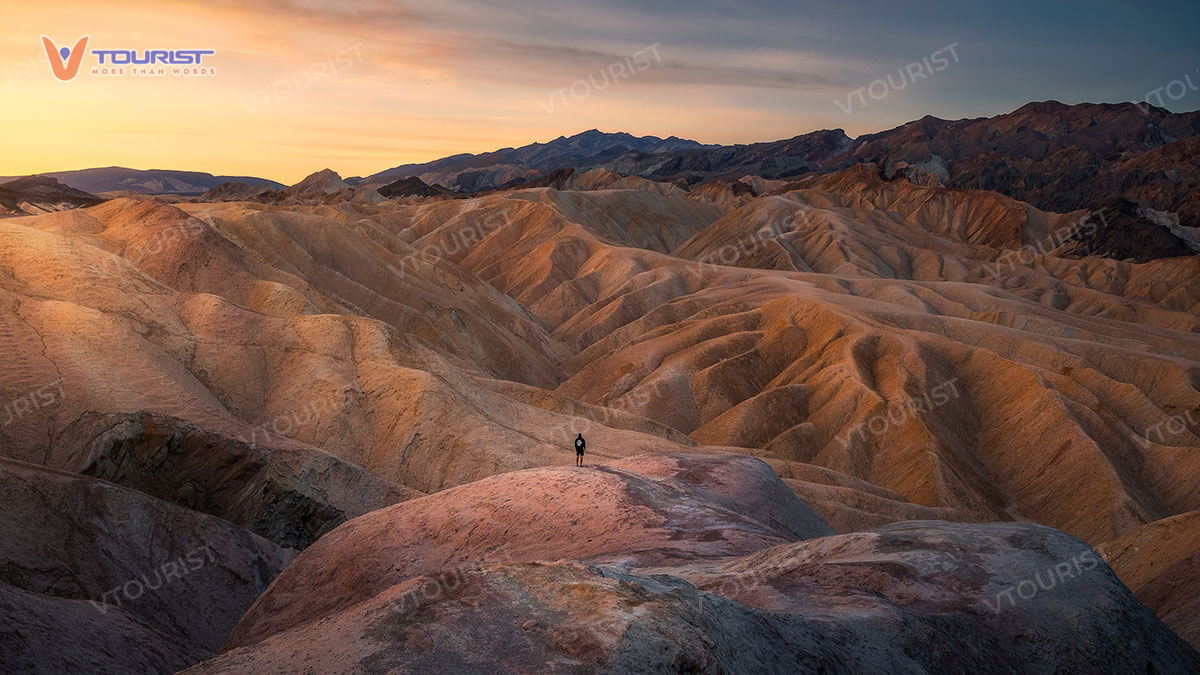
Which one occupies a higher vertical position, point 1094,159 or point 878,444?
point 1094,159

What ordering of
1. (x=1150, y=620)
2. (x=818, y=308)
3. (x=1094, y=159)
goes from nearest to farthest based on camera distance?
1. (x=1150, y=620)
2. (x=818, y=308)
3. (x=1094, y=159)

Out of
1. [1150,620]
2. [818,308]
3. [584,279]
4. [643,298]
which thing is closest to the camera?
[1150,620]

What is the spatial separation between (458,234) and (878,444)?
71.1 metres

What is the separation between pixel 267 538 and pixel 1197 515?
25710 mm

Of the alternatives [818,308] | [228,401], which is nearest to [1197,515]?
[228,401]

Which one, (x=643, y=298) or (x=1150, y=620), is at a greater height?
(x=643, y=298)

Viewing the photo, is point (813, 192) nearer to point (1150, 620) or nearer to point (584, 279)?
point (584, 279)

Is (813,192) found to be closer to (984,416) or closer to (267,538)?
(984,416)

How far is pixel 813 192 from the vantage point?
463 feet

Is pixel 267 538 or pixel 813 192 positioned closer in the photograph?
pixel 267 538

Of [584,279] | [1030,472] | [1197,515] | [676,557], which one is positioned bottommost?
[1030,472]

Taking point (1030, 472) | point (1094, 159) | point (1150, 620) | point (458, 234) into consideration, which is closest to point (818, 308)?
point (1030, 472)

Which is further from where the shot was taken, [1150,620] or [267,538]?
[267,538]

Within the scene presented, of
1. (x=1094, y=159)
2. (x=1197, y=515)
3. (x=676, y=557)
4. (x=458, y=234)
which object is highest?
(x=1094, y=159)
